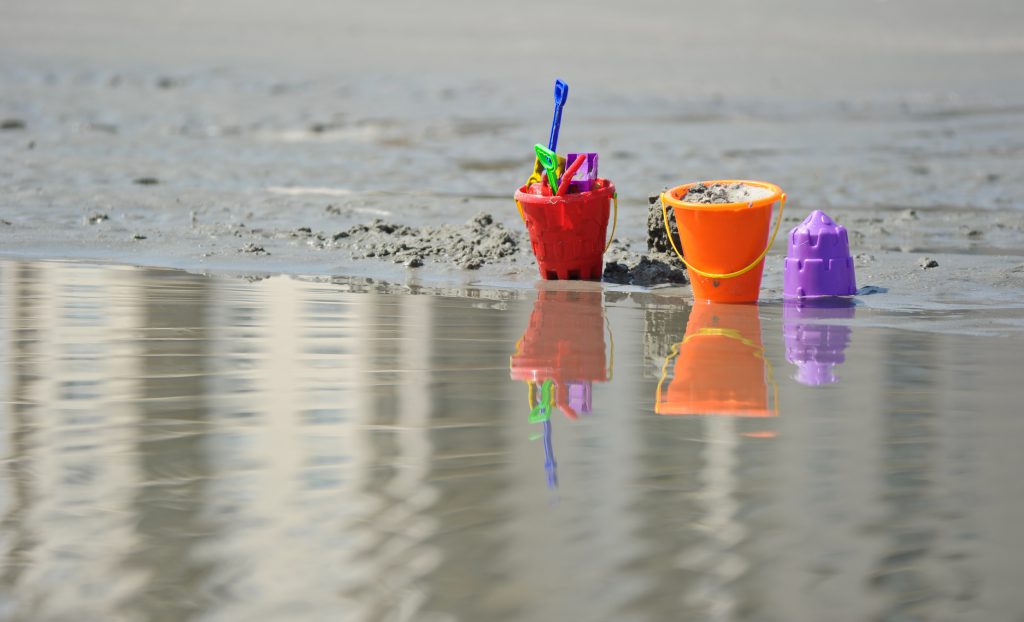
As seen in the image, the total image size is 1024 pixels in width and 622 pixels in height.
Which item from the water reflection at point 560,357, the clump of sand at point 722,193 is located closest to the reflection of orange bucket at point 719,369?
the water reflection at point 560,357

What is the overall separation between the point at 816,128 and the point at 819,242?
33.1ft

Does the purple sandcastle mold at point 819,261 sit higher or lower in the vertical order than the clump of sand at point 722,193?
lower

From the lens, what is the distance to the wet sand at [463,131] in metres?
8.37

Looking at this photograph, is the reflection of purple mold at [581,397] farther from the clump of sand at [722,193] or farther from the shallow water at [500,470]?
the clump of sand at [722,193]

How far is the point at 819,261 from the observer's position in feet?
22.2

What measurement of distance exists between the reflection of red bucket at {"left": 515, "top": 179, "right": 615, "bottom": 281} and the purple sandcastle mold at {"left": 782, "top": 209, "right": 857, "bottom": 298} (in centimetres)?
95

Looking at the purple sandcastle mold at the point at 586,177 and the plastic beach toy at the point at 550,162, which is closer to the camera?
the plastic beach toy at the point at 550,162

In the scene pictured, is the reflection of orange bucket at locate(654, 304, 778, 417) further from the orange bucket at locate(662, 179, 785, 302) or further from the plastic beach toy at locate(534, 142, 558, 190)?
the plastic beach toy at locate(534, 142, 558, 190)

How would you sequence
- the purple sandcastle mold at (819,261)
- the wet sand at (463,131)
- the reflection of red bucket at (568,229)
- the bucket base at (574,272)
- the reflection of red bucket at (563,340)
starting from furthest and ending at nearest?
the wet sand at (463,131), the bucket base at (574,272), the reflection of red bucket at (568,229), the purple sandcastle mold at (819,261), the reflection of red bucket at (563,340)

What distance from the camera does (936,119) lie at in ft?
59.4

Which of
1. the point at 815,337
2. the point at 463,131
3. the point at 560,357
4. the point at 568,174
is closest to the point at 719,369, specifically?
the point at 560,357

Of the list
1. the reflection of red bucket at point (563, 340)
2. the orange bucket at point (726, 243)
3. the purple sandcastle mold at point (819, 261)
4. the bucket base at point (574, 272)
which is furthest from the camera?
the bucket base at point (574, 272)

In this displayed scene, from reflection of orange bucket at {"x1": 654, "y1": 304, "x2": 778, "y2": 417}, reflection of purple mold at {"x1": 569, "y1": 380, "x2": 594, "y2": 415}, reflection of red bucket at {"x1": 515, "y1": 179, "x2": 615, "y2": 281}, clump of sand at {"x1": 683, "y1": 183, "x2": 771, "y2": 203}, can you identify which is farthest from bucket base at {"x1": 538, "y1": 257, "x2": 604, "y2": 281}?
reflection of purple mold at {"x1": 569, "y1": 380, "x2": 594, "y2": 415}

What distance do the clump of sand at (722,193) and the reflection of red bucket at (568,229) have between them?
16.1 inches
